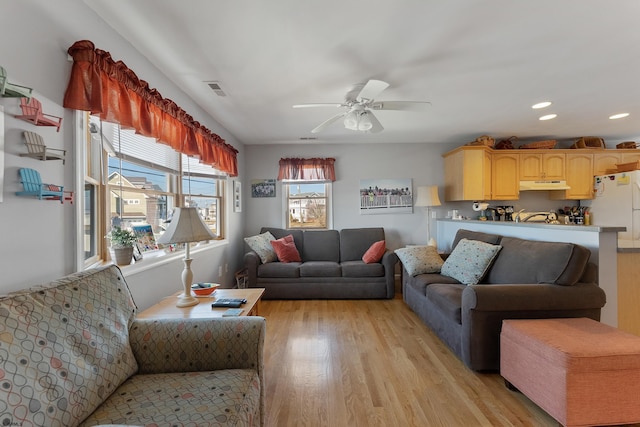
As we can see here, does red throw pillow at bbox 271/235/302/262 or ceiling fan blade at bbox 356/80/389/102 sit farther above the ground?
ceiling fan blade at bbox 356/80/389/102

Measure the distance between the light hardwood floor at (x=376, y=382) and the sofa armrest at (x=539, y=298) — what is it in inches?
21.5

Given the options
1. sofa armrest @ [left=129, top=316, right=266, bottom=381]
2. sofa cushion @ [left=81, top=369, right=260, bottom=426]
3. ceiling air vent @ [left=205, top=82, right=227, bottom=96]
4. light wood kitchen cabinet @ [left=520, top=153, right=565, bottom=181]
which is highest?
ceiling air vent @ [left=205, top=82, right=227, bottom=96]

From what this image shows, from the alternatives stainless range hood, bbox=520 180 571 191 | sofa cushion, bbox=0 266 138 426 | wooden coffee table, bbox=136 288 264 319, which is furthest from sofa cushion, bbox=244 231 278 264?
stainless range hood, bbox=520 180 571 191

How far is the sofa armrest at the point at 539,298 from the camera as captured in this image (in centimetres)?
208

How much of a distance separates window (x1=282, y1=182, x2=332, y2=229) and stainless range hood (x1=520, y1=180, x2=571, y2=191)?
3.06 m

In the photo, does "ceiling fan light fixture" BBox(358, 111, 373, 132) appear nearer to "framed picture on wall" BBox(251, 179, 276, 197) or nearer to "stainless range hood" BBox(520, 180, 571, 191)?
"framed picture on wall" BBox(251, 179, 276, 197)

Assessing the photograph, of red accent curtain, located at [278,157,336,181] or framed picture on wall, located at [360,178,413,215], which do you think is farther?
framed picture on wall, located at [360,178,413,215]

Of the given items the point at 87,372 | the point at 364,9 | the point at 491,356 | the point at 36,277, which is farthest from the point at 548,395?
the point at 36,277

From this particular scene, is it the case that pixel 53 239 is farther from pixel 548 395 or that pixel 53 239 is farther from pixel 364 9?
pixel 548 395

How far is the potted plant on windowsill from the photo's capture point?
1.98 m

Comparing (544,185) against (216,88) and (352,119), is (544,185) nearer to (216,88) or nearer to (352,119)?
(352,119)

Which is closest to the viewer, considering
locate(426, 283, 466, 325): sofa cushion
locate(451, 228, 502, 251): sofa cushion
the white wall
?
the white wall

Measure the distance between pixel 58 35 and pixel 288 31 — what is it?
1230mm

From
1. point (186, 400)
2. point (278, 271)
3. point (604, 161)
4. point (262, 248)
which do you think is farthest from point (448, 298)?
point (604, 161)
